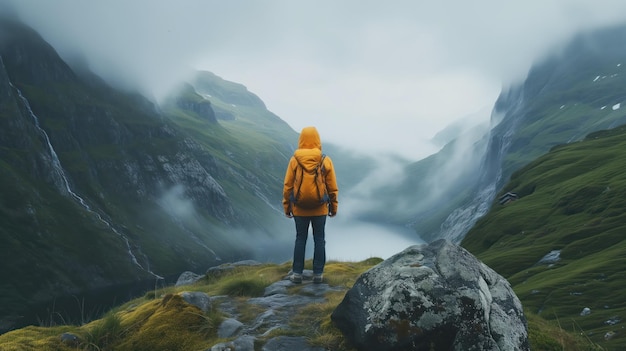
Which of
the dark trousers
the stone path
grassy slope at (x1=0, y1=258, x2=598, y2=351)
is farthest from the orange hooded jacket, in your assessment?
grassy slope at (x1=0, y1=258, x2=598, y2=351)

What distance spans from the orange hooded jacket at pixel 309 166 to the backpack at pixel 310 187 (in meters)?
0.17

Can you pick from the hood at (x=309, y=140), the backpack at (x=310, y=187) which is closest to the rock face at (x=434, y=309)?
the backpack at (x=310, y=187)

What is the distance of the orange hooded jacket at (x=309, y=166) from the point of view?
15438 mm

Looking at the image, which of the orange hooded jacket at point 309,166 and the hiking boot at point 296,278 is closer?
the orange hooded jacket at point 309,166

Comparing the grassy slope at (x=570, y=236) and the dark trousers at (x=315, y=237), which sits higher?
the grassy slope at (x=570, y=236)

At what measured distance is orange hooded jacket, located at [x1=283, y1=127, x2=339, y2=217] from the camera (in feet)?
50.6

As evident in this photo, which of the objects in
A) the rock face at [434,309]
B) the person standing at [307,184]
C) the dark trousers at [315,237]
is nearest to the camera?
the rock face at [434,309]

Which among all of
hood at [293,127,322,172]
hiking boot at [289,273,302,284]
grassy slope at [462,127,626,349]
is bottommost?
hiking boot at [289,273,302,284]

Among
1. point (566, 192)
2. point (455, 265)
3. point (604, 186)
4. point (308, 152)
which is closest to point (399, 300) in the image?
point (455, 265)

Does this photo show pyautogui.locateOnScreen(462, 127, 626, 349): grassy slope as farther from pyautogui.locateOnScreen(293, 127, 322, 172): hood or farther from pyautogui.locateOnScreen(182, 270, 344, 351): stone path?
pyautogui.locateOnScreen(293, 127, 322, 172): hood

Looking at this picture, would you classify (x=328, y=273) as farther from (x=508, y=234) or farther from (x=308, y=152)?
(x=508, y=234)

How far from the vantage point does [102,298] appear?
6585 inches

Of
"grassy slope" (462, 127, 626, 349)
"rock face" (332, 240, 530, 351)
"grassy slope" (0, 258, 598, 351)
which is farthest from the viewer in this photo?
"grassy slope" (462, 127, 626, 349)

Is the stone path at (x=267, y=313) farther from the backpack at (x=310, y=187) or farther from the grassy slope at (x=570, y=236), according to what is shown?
the grassy slope at (x=570, y=236)
